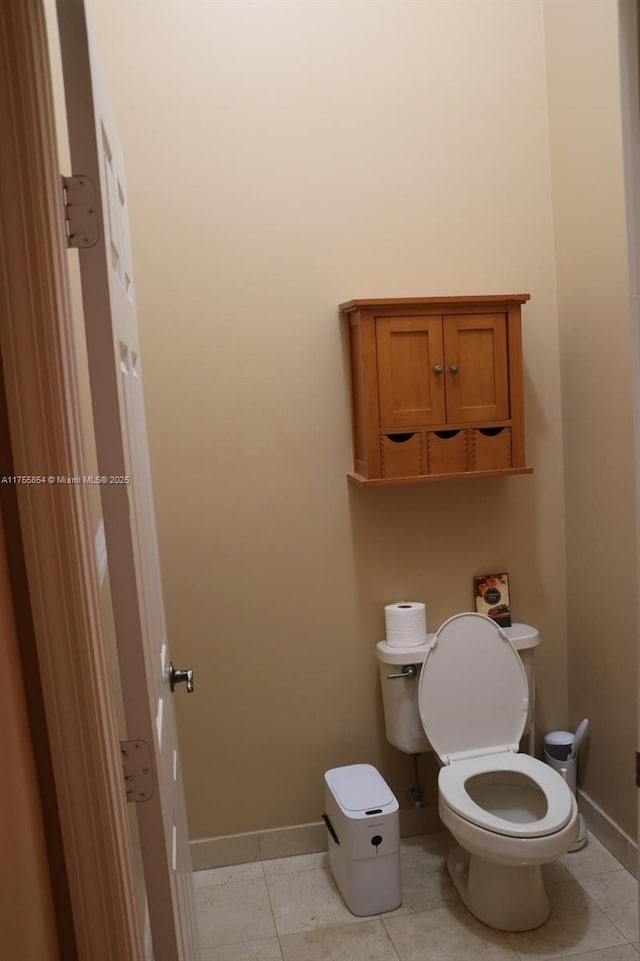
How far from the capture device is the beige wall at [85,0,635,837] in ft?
8.14

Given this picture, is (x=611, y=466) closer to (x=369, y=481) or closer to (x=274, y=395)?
(x=369, y=481)

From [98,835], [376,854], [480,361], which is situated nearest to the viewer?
[98,835]

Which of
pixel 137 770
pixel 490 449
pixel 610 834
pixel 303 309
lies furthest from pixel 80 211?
pixel 610 834

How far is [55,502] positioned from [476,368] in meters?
1.77

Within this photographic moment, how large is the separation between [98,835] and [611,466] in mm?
1909

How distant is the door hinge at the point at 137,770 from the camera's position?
1221 millimetres

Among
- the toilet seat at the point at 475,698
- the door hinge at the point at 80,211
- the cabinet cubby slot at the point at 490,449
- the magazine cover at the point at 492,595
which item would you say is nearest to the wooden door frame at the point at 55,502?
the door hinge at the point at 80,211

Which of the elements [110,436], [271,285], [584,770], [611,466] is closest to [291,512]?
[271,285]

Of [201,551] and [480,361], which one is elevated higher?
[480,361]

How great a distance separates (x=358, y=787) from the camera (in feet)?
8.39

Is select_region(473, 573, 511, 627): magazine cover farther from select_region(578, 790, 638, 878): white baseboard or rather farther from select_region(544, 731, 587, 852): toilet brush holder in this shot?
select_region(578, 790, 638, 878): white baseboard

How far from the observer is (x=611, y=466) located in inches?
99.2

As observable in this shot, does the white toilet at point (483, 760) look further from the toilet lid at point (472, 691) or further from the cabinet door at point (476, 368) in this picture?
the cabinet door at point (476, 368)

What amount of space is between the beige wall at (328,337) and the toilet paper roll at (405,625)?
0.29 feet
